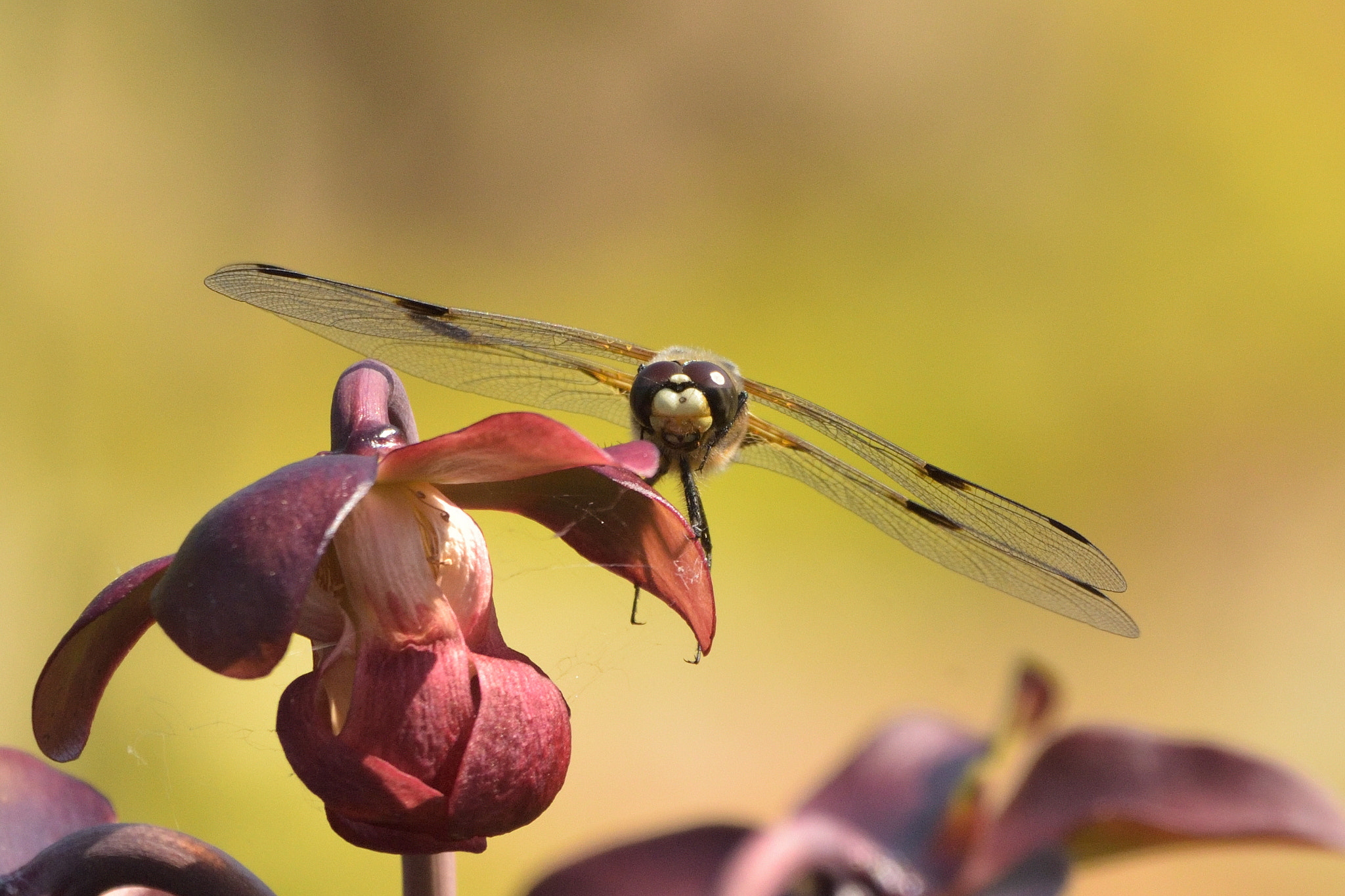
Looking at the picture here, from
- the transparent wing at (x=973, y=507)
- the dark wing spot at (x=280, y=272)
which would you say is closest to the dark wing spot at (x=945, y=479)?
the transparent wing at (x=973, y=507)

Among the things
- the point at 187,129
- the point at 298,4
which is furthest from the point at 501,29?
the point at 187,129

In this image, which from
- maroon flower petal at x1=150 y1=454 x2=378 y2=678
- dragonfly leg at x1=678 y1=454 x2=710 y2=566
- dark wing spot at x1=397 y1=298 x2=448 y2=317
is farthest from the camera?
dark wing spot at x1=397 y1=298 x2=448 y2=317

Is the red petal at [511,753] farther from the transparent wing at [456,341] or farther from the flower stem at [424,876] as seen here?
the transparent wing at [456,341]

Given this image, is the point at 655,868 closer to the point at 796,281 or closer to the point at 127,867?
the point at 127,867

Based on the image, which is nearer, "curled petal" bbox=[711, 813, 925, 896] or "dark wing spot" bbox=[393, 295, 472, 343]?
"curled petal" bbox=[711, 813, 925, 896]

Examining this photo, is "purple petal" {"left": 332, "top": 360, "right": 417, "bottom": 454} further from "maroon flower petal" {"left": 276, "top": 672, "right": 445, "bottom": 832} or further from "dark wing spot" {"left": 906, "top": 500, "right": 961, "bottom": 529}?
"dark wing spot" {"left": 906, "top": 500, "right": 961, "bottom": 529}

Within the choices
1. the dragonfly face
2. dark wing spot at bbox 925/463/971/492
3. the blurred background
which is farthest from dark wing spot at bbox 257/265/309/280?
the blurred background

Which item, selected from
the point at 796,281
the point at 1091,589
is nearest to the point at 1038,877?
the point at 1091,589
